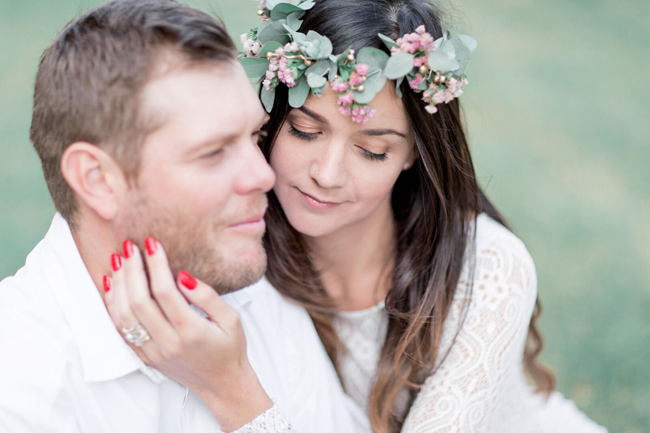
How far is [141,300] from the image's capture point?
222 cm

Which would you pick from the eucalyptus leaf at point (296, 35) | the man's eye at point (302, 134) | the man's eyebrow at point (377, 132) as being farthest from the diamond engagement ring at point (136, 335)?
the eucalyptus leaf at point (296, 35)

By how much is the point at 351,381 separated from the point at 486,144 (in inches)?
187

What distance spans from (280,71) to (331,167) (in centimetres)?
43

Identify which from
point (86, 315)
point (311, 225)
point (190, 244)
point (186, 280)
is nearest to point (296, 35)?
point (311, 225)

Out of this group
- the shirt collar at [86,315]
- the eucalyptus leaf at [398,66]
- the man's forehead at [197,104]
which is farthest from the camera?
the eucalyptus leaf at [398,66]

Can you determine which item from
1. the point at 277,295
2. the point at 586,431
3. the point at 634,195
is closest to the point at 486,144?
the point at 634,195

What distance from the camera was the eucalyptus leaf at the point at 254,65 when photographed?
9.16 feet

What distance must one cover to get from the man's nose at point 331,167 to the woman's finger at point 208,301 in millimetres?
654

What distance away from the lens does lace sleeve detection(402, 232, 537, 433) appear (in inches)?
118

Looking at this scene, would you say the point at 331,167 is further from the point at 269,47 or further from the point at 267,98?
the point at 269,47

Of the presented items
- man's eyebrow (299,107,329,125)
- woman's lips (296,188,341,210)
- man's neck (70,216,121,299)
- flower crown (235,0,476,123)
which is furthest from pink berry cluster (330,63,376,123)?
man's neck (70,216,121,299)

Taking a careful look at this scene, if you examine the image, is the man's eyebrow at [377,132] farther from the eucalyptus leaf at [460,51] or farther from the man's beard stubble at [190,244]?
the man's beard stubble at [190,244]

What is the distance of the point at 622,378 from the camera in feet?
16.5

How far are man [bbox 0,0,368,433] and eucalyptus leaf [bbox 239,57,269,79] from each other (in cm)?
45
